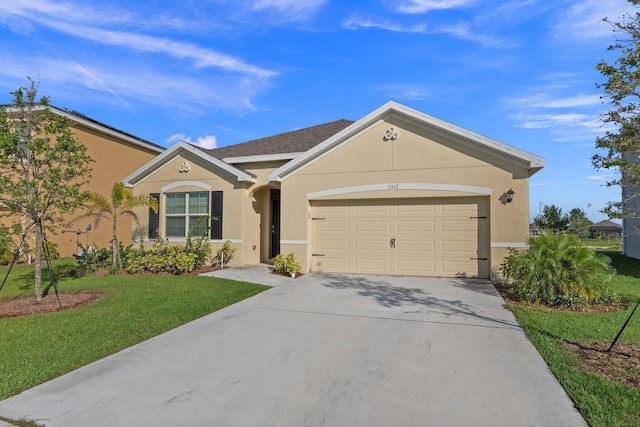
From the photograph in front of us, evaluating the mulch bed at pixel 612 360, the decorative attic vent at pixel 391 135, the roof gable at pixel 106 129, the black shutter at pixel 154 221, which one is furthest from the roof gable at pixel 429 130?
the roof gable at pixel 106 129

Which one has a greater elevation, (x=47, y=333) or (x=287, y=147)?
(x=287, y=147)

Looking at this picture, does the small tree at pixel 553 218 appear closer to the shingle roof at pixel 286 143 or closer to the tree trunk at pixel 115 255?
the shingle roof at pixel 286 143

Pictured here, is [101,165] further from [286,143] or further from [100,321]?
[100,321]

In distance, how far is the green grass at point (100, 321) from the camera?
4.11 metres

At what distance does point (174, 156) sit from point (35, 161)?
628 centimetres

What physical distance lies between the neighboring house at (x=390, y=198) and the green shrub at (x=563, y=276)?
1.79 metres

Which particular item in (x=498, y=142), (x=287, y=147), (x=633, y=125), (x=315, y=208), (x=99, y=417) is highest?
(x=287, y=147)

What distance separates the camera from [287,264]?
33.8 ft

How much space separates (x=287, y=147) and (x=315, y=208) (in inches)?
132

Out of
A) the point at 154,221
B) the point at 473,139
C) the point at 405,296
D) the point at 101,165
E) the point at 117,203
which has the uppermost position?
the point at 101,165

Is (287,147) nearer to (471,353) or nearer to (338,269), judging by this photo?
(338,269)

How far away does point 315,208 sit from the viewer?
36.9 feet

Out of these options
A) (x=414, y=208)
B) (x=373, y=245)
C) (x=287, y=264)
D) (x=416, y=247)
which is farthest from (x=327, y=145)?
(x=416, y=247)

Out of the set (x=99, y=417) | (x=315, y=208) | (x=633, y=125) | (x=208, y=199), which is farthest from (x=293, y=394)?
(x=208, y=199)
